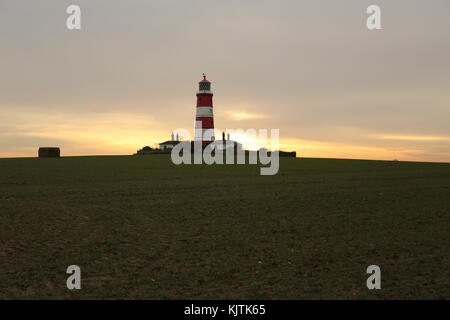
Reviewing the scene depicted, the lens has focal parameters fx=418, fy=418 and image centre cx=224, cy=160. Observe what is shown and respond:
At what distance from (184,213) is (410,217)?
27.1 ft

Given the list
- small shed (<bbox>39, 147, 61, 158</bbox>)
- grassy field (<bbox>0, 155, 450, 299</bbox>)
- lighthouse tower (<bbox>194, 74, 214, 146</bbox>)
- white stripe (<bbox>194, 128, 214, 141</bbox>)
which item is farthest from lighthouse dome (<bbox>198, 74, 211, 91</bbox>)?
grassy field (<bbox>0, 155, 450, 299</bbox>)

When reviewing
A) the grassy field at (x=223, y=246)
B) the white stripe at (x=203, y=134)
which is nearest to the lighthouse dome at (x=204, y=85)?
the white stripe at (x=203, y=134)

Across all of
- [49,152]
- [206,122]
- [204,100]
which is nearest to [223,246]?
[49,152]

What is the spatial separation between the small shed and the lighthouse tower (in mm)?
23091

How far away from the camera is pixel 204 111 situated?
7200 cm

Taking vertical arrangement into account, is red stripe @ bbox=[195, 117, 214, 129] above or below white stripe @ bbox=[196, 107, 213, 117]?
below

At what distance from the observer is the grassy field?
845cm

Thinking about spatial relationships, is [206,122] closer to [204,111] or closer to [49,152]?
[204,111]

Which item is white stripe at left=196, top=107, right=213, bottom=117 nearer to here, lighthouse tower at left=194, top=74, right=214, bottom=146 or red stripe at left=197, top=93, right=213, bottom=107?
lighthouse tower at left=194, top=74, right=214, bottom=146

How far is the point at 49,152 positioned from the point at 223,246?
58.8 metres

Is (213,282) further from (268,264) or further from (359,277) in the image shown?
(359,277)

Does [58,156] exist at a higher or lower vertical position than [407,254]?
higher
